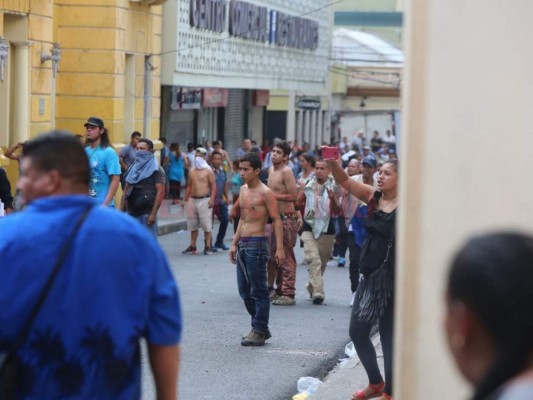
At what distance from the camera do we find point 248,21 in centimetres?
3597

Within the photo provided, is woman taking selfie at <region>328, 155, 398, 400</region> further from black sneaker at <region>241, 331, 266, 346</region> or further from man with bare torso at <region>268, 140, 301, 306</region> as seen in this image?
man with bare torso at <region>268, 140, 301, 306</region>

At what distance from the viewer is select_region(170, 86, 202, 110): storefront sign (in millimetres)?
31594

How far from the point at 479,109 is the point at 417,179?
34 cm

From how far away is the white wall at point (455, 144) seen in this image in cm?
438

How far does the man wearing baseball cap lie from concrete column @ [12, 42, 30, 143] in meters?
8.81

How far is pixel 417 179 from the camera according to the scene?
442cm

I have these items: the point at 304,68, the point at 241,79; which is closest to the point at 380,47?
the point at 304,68

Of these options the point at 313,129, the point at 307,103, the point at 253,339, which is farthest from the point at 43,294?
the point at 313,129

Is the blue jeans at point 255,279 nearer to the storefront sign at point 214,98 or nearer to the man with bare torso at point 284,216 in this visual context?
the man with bare torso at point 284,216

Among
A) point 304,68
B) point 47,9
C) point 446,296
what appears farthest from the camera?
point 304,68

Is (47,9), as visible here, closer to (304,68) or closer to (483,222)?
(483,222)

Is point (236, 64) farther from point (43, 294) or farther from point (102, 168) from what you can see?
point (43, 294)

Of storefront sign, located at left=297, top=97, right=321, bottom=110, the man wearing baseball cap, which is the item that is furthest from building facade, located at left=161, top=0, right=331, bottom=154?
the man wearing baseball cap

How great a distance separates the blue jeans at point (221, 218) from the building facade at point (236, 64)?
371 inches
